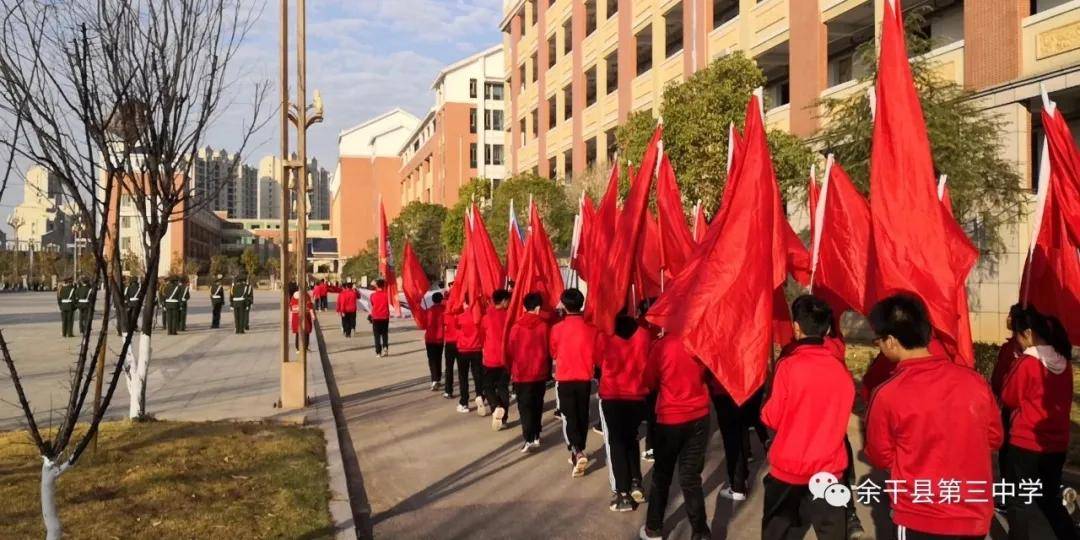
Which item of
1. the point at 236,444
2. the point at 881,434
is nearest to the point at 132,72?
the point at 236,444

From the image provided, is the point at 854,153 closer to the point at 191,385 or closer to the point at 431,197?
the point at 191,385

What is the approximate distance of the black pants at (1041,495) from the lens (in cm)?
532

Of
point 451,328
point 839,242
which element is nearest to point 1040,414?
point 839,242

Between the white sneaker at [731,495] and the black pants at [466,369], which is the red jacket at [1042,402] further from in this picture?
the black pants at [466,369]

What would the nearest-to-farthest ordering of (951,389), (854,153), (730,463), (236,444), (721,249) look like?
(951,389) < (721,249) < (730,463) < (236,444) < (854,153)

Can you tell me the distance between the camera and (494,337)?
1002 centimetres

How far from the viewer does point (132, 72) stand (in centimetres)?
595

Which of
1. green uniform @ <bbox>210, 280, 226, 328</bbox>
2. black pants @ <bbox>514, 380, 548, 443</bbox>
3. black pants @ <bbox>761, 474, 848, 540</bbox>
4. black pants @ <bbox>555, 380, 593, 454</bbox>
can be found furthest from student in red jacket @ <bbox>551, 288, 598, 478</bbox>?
green uniform @ <bbox>210, 280, 226, 328</bbox>

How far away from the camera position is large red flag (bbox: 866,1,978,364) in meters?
5.16

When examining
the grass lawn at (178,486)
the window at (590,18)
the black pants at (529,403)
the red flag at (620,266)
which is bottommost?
the grass lawn at (178,486)

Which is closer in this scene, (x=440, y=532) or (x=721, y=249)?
(x=721, y=249)

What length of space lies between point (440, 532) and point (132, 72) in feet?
12.9

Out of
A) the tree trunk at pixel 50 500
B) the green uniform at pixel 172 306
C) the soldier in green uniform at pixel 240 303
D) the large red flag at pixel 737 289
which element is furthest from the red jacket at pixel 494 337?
the green uniform at pixel 172 306

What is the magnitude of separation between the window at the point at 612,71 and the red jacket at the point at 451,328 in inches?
896
